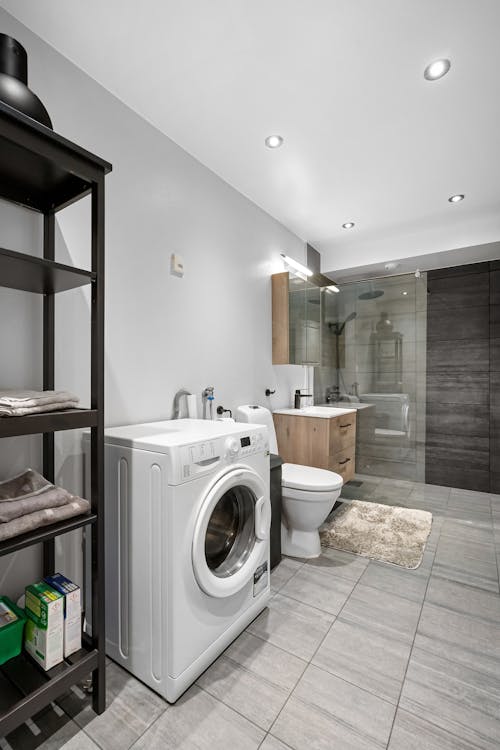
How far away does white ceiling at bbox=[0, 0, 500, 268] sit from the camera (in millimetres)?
1395

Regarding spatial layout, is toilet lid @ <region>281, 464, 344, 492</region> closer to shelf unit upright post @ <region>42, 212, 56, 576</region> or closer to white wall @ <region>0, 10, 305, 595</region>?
white wall @ <region>0, 10, 305, 595</region>

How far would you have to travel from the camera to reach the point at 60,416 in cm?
108

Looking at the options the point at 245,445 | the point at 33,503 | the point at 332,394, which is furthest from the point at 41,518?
the point at 332,394

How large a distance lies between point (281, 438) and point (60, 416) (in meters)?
2.12

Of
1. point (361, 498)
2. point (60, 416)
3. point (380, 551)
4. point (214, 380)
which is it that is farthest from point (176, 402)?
point (361, 498)

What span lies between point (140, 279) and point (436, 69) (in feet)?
5.45

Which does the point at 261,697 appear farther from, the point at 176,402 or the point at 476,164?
the point at 476,164

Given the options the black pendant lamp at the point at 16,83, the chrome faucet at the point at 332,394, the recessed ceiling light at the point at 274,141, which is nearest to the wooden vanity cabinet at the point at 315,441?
the chrome faucet at the point at 332,394

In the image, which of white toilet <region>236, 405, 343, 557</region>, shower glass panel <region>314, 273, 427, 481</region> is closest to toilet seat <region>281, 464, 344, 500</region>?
white toilet <region>236, 405, 343, 557</region>

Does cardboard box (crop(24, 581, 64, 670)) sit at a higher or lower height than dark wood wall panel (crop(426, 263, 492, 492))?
lower

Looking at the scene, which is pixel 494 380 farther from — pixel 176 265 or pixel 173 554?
pixel 173 554

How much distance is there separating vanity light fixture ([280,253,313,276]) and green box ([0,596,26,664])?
2.89 m

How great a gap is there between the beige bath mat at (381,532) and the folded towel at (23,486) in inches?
73.9

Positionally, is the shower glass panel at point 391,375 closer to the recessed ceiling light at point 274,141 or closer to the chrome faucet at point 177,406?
the recessed ceiling light at point 274,141
